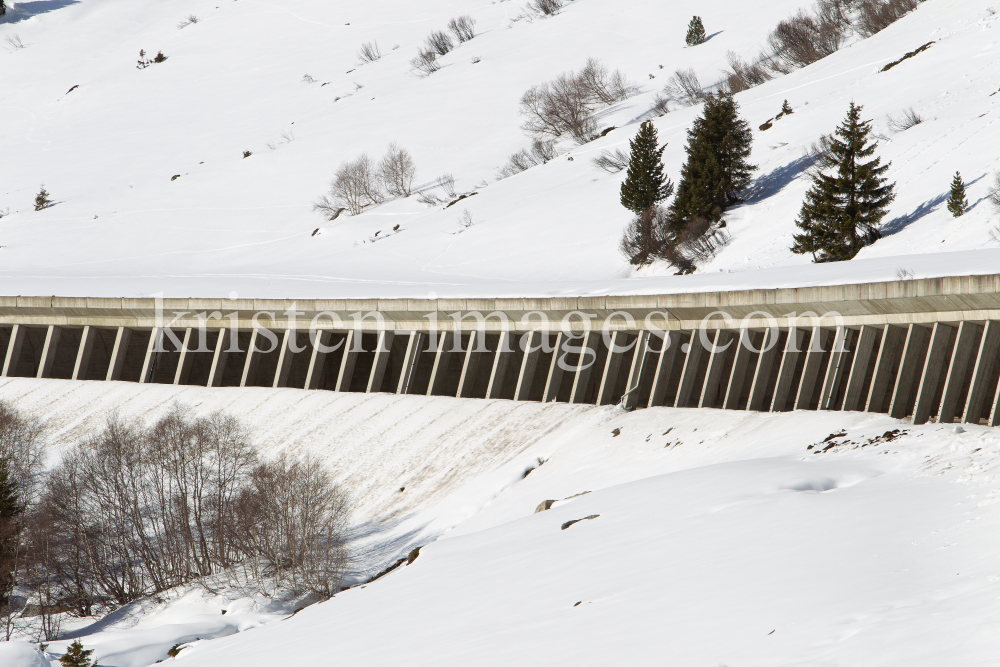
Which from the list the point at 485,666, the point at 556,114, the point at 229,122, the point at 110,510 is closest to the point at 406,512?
the point at 110,510

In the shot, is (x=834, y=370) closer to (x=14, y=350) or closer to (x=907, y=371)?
(x=907, y=371)

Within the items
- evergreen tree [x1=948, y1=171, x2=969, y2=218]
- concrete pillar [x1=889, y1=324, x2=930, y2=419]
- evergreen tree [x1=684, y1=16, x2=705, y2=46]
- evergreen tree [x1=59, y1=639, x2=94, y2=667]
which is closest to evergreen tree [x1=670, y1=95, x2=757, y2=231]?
evergreen tree [x1=948, y1=171, x2=969, y2=218]

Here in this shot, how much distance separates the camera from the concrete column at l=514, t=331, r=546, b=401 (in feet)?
87.0

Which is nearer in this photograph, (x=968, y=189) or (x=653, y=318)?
(x=653, y=318)

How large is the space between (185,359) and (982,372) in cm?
2459

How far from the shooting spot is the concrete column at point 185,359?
3369 centimetres

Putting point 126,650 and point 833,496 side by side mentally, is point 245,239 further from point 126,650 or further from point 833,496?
point 833,496

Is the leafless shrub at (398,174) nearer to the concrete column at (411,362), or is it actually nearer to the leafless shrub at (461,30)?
the leafless shrub at (461,30)

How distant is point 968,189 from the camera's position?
34750mm

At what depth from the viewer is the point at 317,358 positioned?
31.1 meters

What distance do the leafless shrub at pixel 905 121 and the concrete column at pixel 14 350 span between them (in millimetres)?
34688

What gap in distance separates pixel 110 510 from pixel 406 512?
20.6ft

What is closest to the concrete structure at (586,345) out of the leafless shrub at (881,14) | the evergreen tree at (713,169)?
the evergreen tree at (713,169)

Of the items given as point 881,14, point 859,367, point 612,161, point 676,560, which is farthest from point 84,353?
point 881,14
